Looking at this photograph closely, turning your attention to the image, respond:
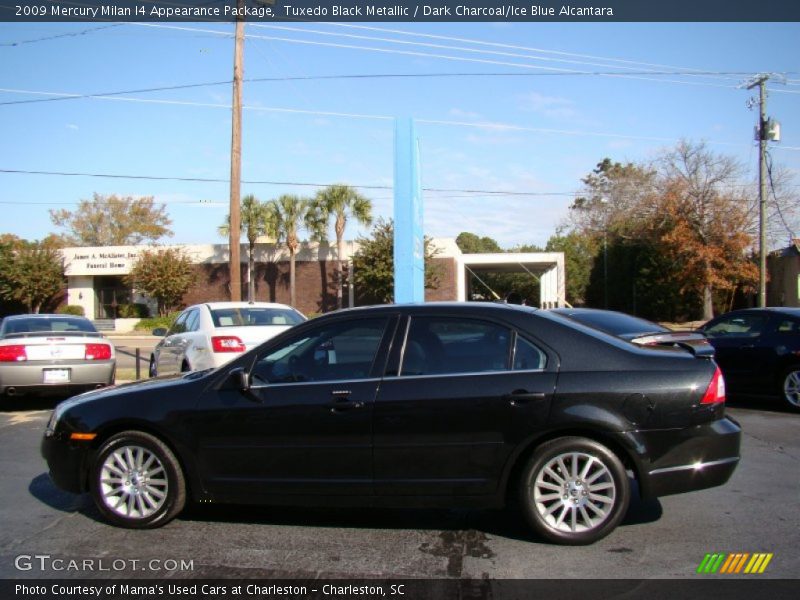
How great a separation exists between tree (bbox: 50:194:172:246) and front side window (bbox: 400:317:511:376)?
7195cm

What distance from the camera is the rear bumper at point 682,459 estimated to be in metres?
4.46

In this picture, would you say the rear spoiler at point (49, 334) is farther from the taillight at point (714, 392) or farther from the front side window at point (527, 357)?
the taillight at point (714, 392)

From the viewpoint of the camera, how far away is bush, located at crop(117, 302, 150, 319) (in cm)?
4197

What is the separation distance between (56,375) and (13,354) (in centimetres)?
64

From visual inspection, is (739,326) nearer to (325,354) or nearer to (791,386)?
(791,386)

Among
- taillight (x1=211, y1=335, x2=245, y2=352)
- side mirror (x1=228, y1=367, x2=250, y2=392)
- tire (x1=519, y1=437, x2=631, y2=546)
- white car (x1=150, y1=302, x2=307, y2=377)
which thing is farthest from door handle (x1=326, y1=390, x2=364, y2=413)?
taillight (x1=211, y1=335, x2=245, y2=352)

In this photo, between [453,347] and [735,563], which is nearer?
[735,563]

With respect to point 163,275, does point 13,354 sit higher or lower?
lower

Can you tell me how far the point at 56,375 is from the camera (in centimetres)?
1012

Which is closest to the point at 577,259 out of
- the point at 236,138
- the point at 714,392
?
the point at 236,138

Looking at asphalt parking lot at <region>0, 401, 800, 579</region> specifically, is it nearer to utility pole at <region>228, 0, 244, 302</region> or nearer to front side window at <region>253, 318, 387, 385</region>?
front side window at <region>253, 318, 387, 385</region>

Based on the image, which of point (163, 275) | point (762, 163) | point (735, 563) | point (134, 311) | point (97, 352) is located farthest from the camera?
point (134, 311)

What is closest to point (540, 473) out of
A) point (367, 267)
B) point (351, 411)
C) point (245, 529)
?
point (351, 411)
